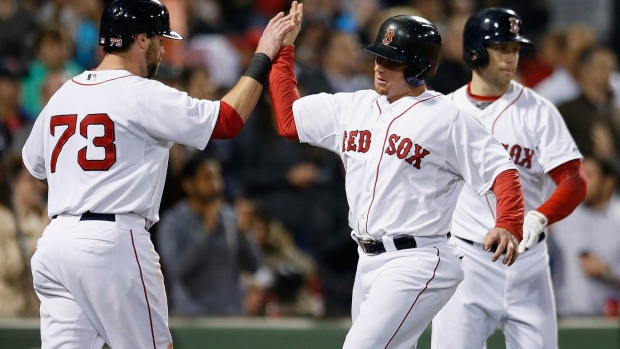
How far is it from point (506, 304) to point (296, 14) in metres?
1.74

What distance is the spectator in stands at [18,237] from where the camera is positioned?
6.59m

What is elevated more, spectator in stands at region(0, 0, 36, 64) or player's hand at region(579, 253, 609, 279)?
spectator in stands at region(0, 0, 36, 64)

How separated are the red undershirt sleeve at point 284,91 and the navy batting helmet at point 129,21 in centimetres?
58

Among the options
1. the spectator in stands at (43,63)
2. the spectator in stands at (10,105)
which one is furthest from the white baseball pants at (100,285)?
the spectator in stands at (43,63)

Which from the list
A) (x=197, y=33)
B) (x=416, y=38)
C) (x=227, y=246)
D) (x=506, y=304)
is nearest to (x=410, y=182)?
(x=416, y=38)

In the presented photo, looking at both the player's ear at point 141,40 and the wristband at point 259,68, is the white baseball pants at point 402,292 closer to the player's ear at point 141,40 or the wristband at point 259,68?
the wristband at point 259,68

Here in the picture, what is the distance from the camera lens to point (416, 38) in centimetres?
425

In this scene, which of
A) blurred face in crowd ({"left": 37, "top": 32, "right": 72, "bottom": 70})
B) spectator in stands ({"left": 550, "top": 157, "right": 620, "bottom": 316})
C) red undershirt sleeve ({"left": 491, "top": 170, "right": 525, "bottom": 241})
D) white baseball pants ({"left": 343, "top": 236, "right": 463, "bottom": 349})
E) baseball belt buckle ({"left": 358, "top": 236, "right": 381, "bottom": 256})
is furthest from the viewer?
blurred face in crowd ({"left": 37, "top": 32, "right": 72, "bottom": 70})

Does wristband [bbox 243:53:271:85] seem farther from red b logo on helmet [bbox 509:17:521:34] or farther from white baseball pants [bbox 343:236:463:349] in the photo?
red b logo on helmet [bbox 509:17:521:34]

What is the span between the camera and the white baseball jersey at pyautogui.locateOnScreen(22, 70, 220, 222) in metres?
4.09

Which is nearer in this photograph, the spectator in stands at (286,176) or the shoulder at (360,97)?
the shoulder at (360,97)

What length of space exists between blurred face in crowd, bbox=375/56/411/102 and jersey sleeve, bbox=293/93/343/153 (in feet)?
0.78

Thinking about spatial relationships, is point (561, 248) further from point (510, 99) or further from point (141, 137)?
point (141, 137)

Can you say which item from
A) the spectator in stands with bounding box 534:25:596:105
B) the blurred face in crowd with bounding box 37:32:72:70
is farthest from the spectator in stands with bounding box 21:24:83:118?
the spectator in stands with bounding box 534:25:596:105
